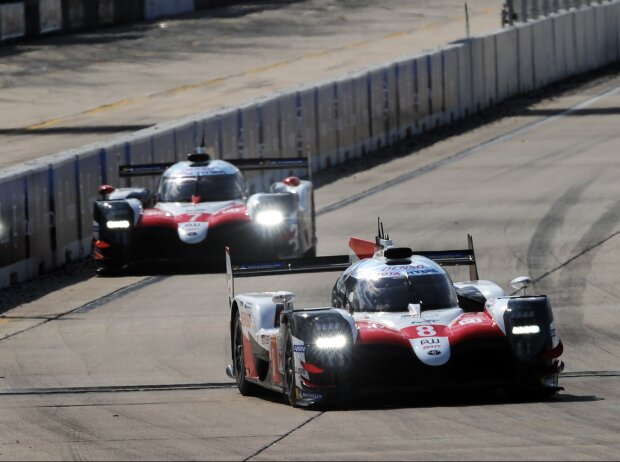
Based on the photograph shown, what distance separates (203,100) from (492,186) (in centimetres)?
1265

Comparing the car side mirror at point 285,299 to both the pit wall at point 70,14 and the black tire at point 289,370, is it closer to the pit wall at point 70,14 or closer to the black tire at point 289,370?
the black tire at point 289,370

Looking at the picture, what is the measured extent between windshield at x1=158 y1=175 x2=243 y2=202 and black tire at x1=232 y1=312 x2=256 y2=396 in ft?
27.1

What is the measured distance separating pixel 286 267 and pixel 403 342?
7.79 ft

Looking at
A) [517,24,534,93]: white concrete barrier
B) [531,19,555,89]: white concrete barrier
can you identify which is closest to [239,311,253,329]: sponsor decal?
[517,24,534,93]: white concrete barrier

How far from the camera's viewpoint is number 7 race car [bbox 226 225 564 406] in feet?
46.4

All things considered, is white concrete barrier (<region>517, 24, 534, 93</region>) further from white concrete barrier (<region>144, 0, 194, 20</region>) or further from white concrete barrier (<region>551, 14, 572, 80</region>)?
white concrete barrier (<region>144, 0, 194, 20</region>)

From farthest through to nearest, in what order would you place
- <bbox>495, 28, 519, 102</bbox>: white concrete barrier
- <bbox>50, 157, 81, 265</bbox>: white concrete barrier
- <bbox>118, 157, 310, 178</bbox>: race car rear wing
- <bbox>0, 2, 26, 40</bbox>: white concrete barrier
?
1. <bbox>0, 2, 26, 40</bbox>: white concrete barrier
2. <bbox>495, 28, 519, 102</bbox>: white concrete barrier
3. <bbox>50, 157, 81, 265</bbox>: white concrete barrier
4. <bbox>118, 157, 310, 178</bbox>: race car rear wing

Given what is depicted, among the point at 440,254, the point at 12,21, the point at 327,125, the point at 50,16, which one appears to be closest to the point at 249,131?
the point at 327,125

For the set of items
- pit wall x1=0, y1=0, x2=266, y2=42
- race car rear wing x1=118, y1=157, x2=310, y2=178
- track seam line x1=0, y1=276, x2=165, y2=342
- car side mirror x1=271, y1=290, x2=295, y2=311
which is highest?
pit wall x1=0, y1=0, x2=266, y2=42

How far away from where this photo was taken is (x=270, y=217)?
23.9 metres

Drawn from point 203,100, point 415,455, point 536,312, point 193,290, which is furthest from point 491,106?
point 415,455

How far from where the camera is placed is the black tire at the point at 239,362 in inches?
626

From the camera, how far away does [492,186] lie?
3234 cm

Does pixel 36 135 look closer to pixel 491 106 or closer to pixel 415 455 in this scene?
pixel 491 106
